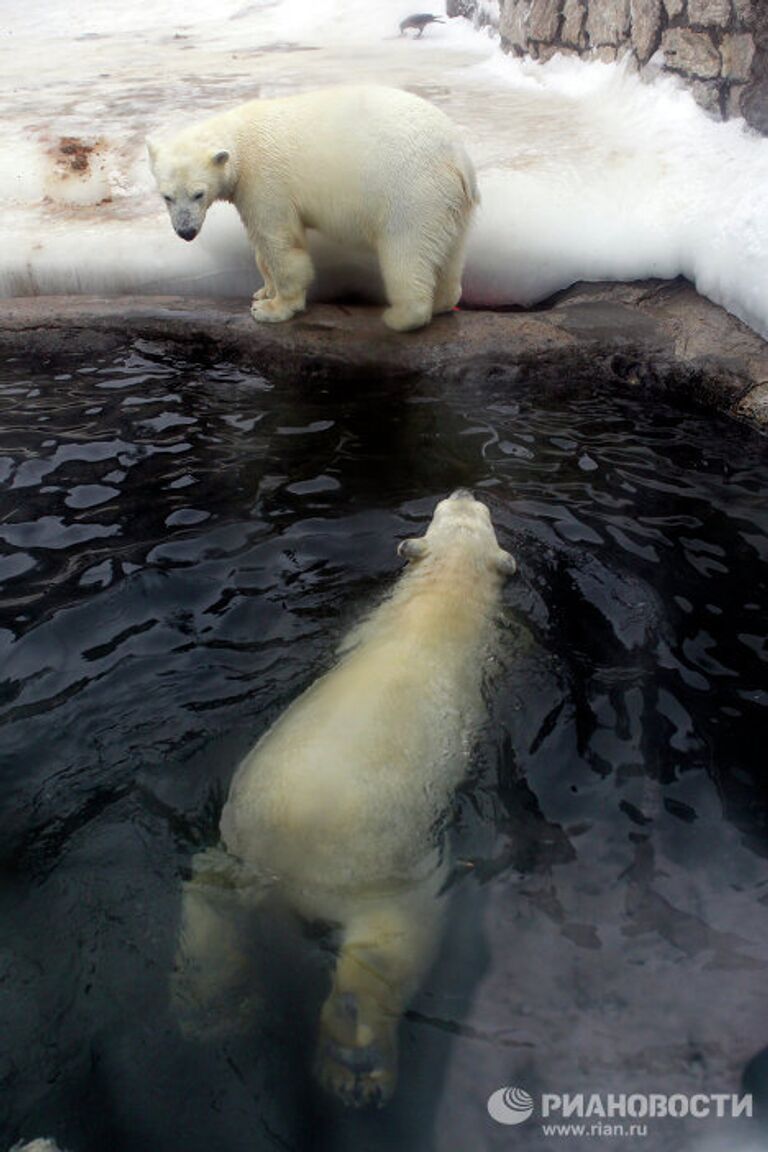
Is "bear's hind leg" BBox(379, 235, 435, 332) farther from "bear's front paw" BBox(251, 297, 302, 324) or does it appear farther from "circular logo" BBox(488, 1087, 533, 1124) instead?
"circular logo" BBox(488, 1087, 533, 1124)

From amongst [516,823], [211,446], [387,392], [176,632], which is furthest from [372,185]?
[516,823]

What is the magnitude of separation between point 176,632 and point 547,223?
3.84 meters

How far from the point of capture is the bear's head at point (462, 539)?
359 centimetres

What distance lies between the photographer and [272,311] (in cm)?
546

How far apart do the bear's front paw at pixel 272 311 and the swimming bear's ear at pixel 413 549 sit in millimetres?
2394

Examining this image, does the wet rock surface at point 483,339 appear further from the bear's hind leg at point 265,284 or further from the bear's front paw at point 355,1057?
the bear's front paw at point 355,1057

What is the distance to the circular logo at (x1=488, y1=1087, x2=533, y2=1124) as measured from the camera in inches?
78.9

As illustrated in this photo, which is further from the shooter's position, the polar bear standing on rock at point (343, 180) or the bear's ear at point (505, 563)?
the polar bear standing on rock at point (343, 180)

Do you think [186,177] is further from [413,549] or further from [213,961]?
[213,961]

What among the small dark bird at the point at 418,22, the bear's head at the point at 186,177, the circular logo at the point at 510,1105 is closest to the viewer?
the circular logo at the point at 510,1105

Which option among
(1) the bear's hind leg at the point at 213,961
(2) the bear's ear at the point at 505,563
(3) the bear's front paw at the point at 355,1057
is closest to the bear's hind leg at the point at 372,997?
(3) the bear's front paw at the point at 355,1057

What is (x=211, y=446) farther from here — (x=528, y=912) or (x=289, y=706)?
(x=528, y=912)

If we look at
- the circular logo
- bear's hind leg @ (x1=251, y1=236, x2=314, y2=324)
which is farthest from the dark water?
bear's hind leg @ (x1=251, y1=236, x2=314, y2=324)

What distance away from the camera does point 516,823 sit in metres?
2.65
